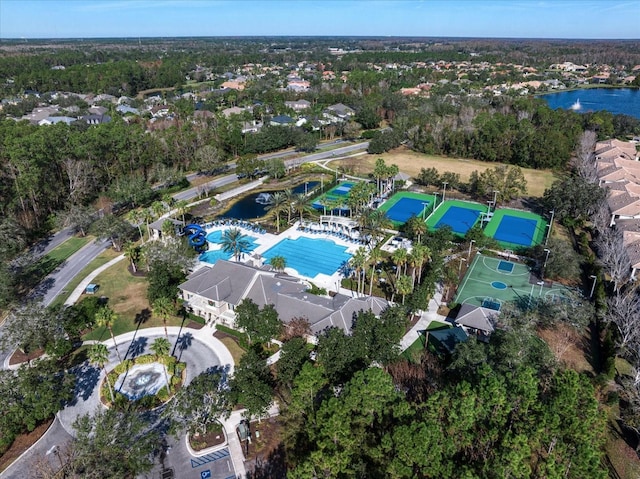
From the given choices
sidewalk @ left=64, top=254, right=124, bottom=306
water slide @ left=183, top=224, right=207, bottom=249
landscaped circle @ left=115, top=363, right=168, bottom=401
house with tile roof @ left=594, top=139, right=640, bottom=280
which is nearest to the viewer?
landscaped circle @ left=115, top=363, right=168, bottom=401

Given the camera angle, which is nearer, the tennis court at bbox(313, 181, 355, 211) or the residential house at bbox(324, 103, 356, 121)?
the tennis court at bbox(313, 181, 355, 211)

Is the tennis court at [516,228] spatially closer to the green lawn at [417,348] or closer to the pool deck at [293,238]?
the pool deck at [293,238]

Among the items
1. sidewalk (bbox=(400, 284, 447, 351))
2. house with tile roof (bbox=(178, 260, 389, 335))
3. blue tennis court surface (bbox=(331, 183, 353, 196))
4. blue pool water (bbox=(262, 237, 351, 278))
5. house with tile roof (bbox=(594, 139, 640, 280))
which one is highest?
house with tile roof (bbox=(594, 139, 640, 280))

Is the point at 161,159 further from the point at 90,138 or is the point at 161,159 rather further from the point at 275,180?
the point at 275,180

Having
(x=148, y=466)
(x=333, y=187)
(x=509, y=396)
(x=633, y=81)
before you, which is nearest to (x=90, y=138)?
(x=333, y=187)

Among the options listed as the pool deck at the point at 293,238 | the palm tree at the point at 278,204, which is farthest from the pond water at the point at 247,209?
the palm tree at the point at 278,204

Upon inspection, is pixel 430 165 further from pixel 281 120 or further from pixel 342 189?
pixel 281 120

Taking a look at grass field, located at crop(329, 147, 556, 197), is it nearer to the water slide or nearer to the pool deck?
the pool deck

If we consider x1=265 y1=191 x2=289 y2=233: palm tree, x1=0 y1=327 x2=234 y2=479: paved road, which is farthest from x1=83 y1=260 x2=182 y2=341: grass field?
x1=265 y1=191 x2=289 y2=233: palm tree
